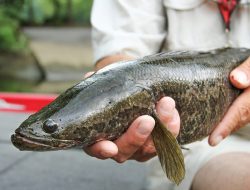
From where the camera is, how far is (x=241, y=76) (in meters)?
2.10

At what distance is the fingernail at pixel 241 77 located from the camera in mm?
2088

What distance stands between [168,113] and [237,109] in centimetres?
43

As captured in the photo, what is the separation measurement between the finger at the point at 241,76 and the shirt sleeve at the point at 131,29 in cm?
62

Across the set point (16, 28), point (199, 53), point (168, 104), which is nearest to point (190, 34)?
point (199, 53)

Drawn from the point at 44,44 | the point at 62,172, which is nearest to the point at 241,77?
the point at 62,172

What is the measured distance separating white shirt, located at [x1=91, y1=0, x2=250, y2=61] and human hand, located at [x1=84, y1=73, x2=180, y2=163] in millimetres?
819

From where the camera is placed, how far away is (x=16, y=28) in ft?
41.0

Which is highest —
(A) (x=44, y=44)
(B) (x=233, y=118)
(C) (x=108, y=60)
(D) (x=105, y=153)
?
(D) (x=105, y=153)

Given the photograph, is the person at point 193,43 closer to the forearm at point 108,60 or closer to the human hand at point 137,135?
the forearm at point 108,60

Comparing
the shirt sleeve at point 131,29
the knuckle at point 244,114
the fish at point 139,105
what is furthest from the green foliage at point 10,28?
the fish at point 139,105

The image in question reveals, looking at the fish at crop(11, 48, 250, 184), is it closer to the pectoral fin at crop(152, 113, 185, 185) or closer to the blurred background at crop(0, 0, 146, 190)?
the pectoral fin at crop(152, 113, 185, 185)

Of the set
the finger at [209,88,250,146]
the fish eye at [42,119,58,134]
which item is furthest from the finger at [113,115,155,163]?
the finger at [209,88,250,146]

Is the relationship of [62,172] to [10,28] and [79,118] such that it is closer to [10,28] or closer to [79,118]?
[79,118]

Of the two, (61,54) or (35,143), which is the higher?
(35,143)
